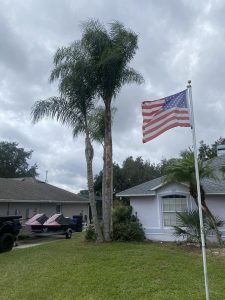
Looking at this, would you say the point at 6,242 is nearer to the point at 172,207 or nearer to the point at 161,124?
the point at 172,207

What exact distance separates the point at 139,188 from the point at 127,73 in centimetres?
605

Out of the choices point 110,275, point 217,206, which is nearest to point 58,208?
point 217,206

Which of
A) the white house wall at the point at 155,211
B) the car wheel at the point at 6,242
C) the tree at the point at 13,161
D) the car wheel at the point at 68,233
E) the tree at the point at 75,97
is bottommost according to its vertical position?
the car wheel at the point at 6,242

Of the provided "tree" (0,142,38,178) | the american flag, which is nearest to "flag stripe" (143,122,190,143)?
the american flag

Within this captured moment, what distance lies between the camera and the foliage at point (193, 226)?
1458cm

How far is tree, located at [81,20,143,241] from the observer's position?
16.4 meters

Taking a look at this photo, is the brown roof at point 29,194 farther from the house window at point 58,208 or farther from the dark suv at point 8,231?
the dark suv at point 8,231

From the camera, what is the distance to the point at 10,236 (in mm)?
16062

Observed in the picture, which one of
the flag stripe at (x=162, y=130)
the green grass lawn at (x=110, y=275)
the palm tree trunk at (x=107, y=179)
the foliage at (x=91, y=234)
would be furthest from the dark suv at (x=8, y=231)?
the flag stripe at (x=162, y=130)

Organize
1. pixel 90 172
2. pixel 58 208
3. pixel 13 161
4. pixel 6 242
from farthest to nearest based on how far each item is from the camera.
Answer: pixel 13 161 → pixel 58 208 → pixel 90 172 → pixel 6 242

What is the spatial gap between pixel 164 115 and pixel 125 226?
1008 centimetres

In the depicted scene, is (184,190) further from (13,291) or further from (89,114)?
(13,291)

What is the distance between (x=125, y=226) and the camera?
16.8 m

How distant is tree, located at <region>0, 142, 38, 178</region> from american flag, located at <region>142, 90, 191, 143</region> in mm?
53326
